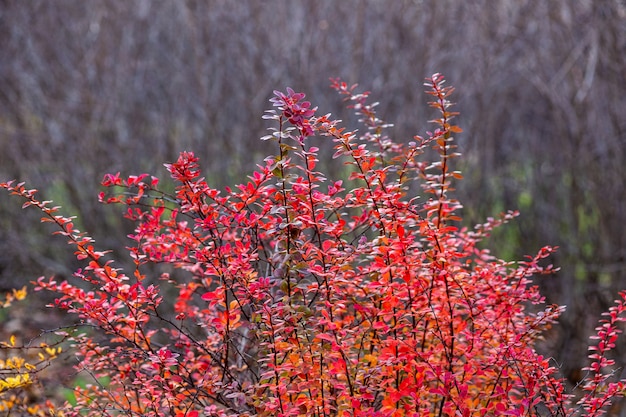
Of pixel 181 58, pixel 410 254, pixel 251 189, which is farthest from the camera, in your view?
pixel 181 58

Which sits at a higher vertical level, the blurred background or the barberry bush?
the blurred background

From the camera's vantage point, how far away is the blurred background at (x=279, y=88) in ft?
20.8

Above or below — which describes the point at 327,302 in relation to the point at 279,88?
below

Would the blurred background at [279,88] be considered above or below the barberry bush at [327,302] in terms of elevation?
above

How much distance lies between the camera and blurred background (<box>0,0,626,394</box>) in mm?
6328

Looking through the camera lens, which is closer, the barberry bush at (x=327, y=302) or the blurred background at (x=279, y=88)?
the barberry bush at (x=327, y=302)

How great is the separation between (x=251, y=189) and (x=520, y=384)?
106 centimetres

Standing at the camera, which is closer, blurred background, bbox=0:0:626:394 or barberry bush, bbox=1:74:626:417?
barberry bush, bbox=1:74:626:417

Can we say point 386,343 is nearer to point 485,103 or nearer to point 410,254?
point 410,254

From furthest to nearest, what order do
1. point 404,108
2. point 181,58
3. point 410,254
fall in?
point 181,58, point 404,108, point 410,254

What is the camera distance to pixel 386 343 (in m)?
2.36

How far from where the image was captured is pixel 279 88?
22.2ft

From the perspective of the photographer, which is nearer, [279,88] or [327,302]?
[327,302]

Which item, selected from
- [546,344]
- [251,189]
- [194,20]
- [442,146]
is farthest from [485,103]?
[251,189]
